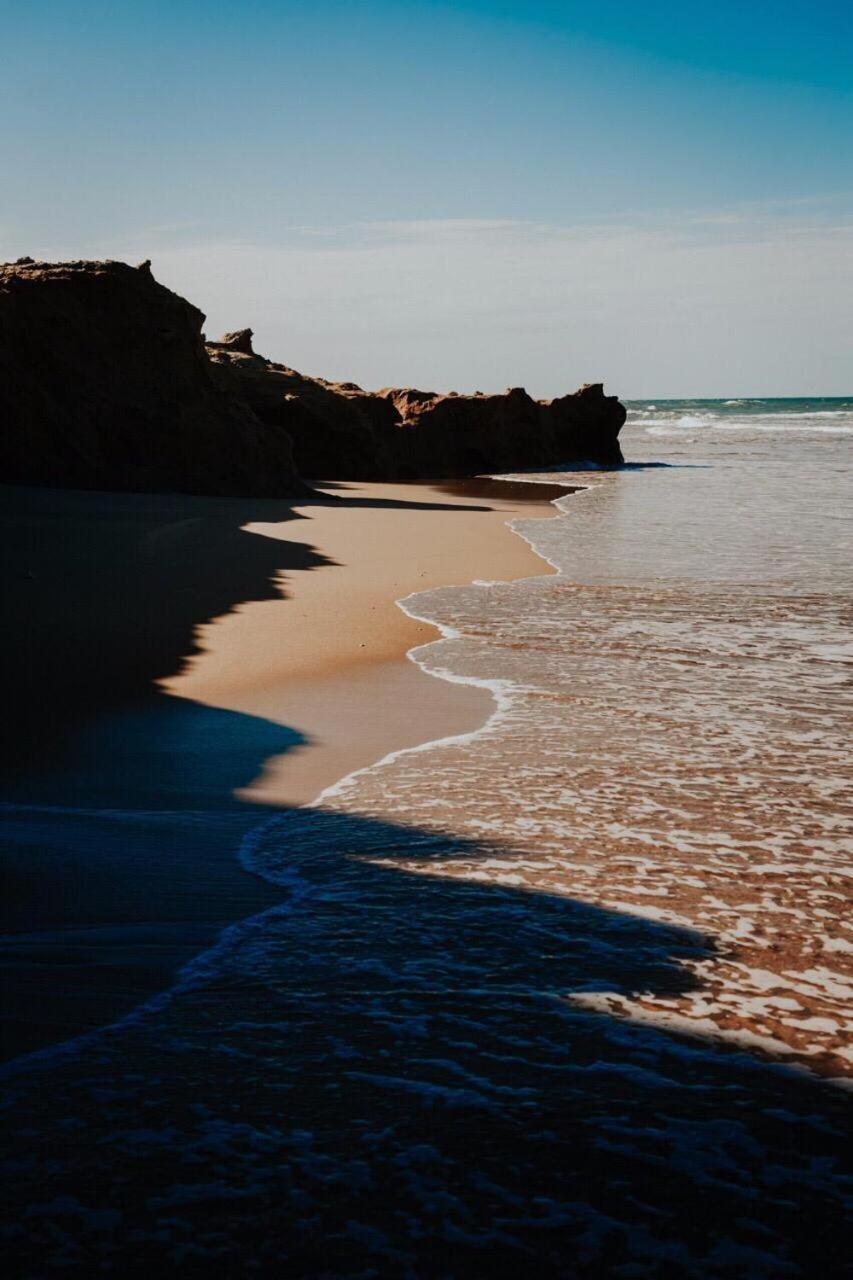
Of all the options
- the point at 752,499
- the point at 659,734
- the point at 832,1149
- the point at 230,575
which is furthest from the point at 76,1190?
the point at 752,499

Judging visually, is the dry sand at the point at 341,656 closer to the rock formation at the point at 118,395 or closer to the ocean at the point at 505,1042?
the ocean at the point at 505,1042

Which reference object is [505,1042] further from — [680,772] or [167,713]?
[167,713]

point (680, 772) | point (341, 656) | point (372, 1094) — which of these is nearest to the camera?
point (372, 1094)

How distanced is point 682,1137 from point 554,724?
3895mm

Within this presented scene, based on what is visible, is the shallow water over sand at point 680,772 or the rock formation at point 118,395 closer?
the shallow water over sand at point 680,772

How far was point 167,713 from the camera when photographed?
6.54 meters

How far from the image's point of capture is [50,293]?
20625 millimetres

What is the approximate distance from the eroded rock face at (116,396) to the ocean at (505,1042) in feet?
50.0

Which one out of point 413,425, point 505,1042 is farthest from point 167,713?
point 413,425

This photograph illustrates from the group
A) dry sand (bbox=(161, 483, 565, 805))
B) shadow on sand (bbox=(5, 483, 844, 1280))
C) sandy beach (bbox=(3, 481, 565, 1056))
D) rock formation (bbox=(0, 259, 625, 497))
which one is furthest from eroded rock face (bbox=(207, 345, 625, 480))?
shadow on sand (bbox=(5, 483, 844, 1280))

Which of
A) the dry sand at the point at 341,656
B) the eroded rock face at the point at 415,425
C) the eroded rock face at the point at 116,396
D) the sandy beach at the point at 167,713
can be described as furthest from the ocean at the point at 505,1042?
the eroded rock face at the point at 415,425

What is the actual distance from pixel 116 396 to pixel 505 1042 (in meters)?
19.7

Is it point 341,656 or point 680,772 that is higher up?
point 341,656

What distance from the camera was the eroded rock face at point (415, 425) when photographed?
30.4 meters
